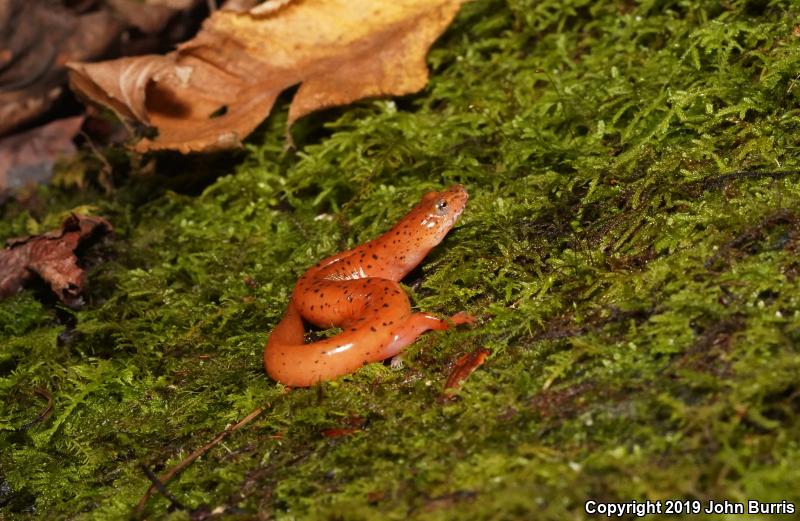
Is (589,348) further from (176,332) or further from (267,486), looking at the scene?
(176,332)

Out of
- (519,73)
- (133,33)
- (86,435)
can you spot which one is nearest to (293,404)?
(86,435)

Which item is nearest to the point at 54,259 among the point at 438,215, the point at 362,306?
the point at 362,306

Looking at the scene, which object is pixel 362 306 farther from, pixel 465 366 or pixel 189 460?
pixel 189 460

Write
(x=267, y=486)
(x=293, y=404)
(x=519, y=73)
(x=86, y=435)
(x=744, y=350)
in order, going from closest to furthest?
(x=744, y=350), (x=267, y=486), (x=293, y=404), (x=86, y=435), (x=519, y=73)

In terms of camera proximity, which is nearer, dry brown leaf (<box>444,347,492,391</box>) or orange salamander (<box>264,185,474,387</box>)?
dry brown leaf (<box>444,347,492,391</box>)

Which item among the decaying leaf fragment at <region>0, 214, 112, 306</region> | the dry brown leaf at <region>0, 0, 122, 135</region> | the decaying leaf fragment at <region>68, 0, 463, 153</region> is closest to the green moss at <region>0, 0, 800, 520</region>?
the decaying leaf fragment at <region>0, 214, 112, 306</region>

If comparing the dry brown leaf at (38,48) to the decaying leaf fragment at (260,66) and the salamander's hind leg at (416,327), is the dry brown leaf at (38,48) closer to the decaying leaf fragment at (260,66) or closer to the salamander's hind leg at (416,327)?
the decaying leaf fragment at (260,66)

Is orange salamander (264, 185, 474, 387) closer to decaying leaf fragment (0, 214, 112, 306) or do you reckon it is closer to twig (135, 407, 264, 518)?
twig (135, 407, 264, 518)
